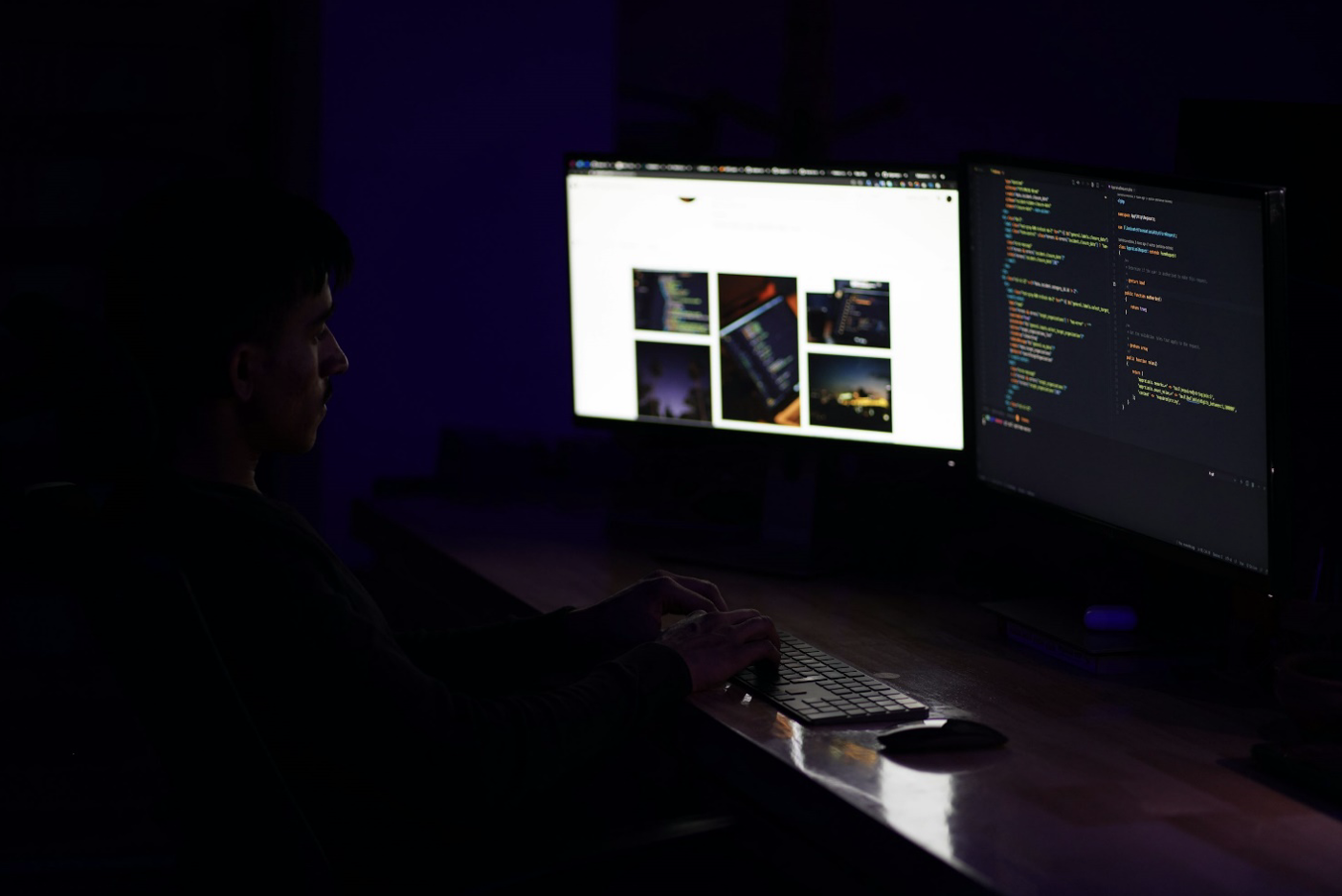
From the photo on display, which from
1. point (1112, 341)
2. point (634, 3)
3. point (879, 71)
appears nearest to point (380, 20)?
point (634, 3)

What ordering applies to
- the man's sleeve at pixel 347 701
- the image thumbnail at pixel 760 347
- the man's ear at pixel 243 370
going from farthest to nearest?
the image thumbnail at pixel 760 347, the man's ear at pixel 243 370, the man's sleeve at pixel 347 701

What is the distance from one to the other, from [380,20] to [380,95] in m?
0.14

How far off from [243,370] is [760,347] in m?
0.86

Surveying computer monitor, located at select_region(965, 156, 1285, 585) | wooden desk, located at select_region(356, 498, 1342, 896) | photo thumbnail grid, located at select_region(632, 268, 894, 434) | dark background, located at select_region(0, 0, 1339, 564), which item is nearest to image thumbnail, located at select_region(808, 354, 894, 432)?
photo thumbnail grid, located at select_region(632, 268, 894, 434)

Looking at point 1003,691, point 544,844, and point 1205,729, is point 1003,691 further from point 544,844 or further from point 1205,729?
point 544,844

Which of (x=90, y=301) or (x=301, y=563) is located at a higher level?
(x=90, y=301)

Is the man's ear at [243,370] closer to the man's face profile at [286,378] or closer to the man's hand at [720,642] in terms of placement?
the man's face profile at [286,378]

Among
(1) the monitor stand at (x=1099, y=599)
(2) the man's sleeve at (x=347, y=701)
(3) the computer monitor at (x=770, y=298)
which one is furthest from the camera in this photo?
(3) the computer monitor at (x=770, y=298)

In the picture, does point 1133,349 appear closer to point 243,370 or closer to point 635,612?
point 635,612

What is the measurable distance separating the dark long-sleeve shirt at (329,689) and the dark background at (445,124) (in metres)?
1.30

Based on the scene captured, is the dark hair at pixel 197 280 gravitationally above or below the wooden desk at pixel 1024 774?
above

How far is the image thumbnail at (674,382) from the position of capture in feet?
6.61

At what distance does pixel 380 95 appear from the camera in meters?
2.70

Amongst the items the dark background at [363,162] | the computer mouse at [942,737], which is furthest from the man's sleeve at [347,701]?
the dark background at [363,162]
